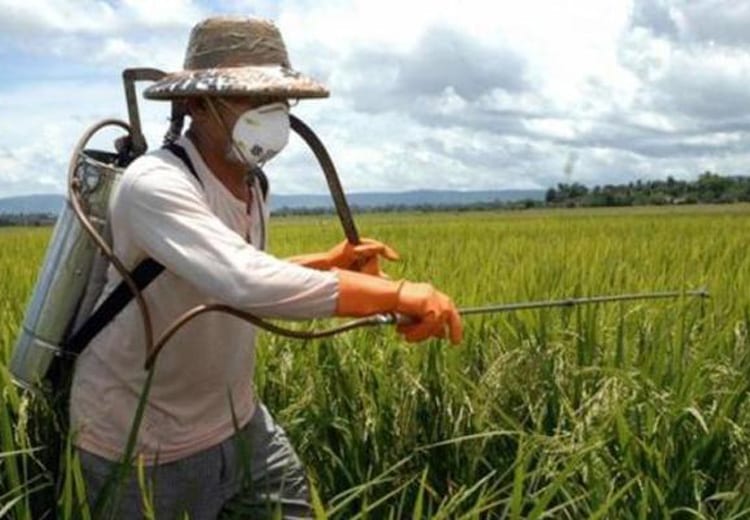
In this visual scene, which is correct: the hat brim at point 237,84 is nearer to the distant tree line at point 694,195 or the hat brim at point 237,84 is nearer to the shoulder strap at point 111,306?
the shoulder strap at point 111,306

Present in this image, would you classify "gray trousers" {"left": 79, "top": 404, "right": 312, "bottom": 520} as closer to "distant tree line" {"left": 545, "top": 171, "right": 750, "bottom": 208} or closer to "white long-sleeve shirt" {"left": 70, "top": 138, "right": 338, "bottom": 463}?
"white long-sleeve shirt" {"left": 70, "top": 138, "right": 338, "bottom": 463}

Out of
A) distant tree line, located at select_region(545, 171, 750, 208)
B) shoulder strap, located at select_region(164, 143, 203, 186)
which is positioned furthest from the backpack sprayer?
distant tree line, located at select_region(545, 171, 750, 208)

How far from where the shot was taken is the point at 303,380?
9.82 feet

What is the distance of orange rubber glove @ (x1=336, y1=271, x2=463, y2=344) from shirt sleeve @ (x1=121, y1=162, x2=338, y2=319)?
24 mm

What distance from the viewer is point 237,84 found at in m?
2.00

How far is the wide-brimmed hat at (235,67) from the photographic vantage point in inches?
79.2

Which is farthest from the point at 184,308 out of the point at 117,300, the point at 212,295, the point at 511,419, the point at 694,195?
the point at 694,195

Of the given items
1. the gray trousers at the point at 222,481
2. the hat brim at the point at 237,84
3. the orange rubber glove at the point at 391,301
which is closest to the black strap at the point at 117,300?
the hat brim at the point at 237,84

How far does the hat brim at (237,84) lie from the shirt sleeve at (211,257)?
0.60 ft

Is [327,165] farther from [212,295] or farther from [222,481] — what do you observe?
[222,481]

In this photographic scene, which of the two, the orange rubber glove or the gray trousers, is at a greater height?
the orange rubber glove

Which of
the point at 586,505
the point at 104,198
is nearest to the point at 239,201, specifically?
the point at 104,198

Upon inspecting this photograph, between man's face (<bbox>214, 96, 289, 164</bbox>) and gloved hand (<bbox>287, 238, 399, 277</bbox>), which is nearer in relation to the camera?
man's face (<bbox>214, 96, 289, 164</bbox>)

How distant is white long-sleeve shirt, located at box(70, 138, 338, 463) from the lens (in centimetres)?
186
